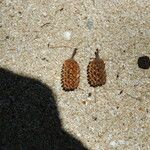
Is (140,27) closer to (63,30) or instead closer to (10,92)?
(63,30)

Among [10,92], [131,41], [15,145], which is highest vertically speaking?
[131,41]

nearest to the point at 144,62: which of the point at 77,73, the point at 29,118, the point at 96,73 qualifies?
the point at 96,73

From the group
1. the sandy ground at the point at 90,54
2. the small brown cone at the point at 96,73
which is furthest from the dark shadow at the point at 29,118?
the small brown cone at the point at 96,73

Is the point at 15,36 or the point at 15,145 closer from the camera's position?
the point at 15,145

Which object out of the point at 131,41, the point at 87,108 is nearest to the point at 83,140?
the point at 87,108

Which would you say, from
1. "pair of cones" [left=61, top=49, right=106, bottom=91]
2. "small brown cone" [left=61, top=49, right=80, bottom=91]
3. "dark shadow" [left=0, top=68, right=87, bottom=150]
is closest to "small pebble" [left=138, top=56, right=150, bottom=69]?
"pair of cones" [left=61, top=49, right=106, bottom=91]

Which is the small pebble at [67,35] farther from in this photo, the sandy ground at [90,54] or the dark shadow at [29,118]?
the dark shadow at [29,118]
